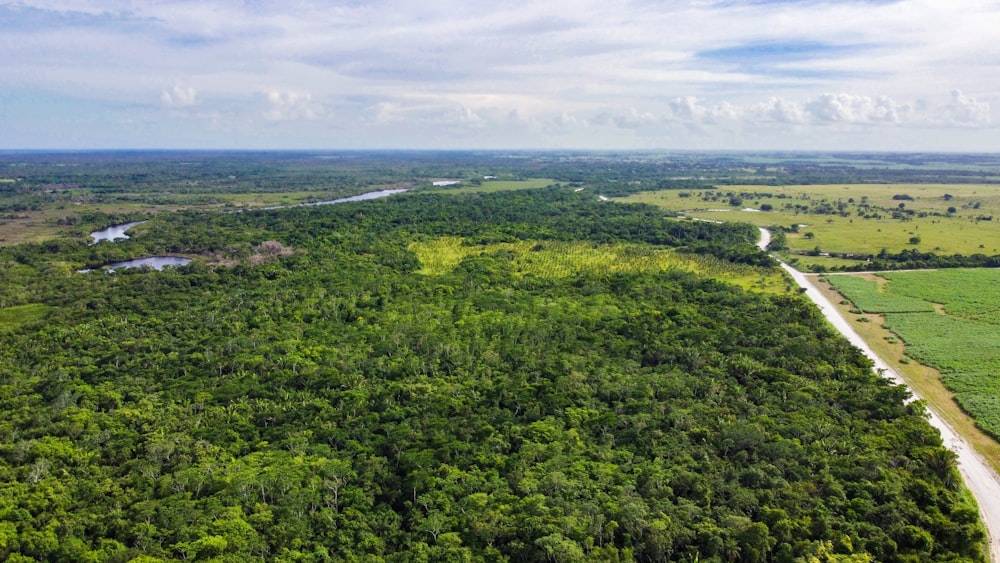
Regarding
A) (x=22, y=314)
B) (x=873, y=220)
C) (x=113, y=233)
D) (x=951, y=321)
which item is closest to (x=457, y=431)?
(x=951, y=321)

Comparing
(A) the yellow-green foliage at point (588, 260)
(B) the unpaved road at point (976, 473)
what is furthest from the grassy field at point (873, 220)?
(B) the unpaved road at point (976, 473)

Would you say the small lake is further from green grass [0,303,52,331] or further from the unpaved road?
→ the unpaved road

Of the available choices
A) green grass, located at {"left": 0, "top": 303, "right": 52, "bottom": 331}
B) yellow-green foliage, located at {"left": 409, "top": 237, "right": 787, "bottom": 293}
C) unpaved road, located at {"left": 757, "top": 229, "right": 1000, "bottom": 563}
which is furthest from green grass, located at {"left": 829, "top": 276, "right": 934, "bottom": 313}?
green grass, located at {"left": 0, "top": 303, "right": 52, "bottom": 331}

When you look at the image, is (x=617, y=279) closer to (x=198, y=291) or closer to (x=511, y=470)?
(x=511, y=470)

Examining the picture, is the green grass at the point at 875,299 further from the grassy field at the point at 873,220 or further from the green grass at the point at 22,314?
the green grass at the point at 22,314

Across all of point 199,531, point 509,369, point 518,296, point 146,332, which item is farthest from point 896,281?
point 146,332
